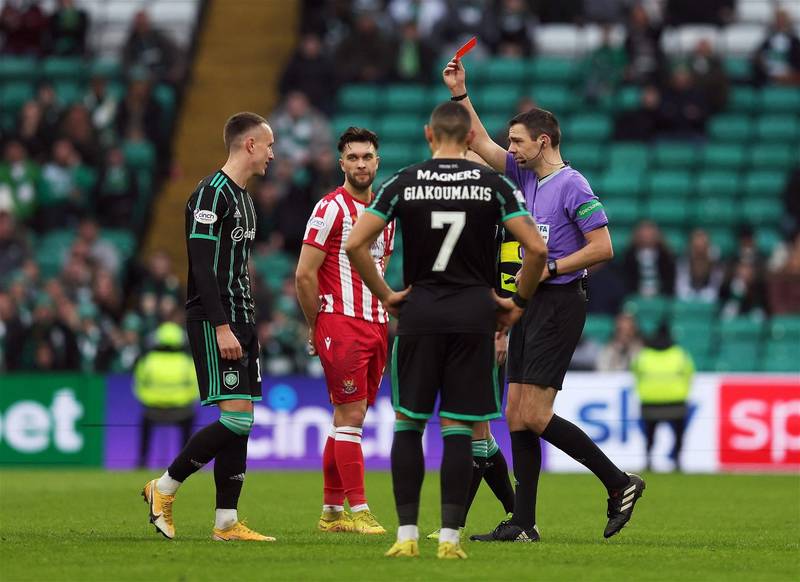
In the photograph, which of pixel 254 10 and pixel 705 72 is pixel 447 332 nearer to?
pixel 705 72

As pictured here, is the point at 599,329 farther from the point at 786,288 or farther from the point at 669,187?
the point at 669,187

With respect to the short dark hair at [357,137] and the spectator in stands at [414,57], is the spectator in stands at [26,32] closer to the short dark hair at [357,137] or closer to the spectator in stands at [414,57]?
the spectator in stands at [414,57]

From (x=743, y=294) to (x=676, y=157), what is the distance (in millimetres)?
3430

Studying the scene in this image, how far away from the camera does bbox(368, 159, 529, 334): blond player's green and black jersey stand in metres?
8.05

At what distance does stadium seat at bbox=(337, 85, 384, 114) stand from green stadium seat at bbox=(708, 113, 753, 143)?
498 cm

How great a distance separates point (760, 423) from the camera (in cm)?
1862

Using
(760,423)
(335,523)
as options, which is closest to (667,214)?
(760,423)

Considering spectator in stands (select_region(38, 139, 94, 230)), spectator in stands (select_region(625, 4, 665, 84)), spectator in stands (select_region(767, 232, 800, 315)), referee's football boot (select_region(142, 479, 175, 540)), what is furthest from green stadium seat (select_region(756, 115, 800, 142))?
referee's football boot (select_region(142, 479, 175, 540))

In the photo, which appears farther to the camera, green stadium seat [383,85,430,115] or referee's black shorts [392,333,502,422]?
green stadium seat [383,85,430,115]

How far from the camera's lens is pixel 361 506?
9.91 m

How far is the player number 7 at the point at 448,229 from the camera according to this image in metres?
8.05

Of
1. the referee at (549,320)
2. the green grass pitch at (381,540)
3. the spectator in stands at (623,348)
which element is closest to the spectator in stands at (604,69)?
the spectator in stands at (623,348)

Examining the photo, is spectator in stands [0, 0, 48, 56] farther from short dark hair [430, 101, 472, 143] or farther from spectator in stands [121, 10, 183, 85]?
short dark hair [430, 101, 472, 143]

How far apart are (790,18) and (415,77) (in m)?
5.93
